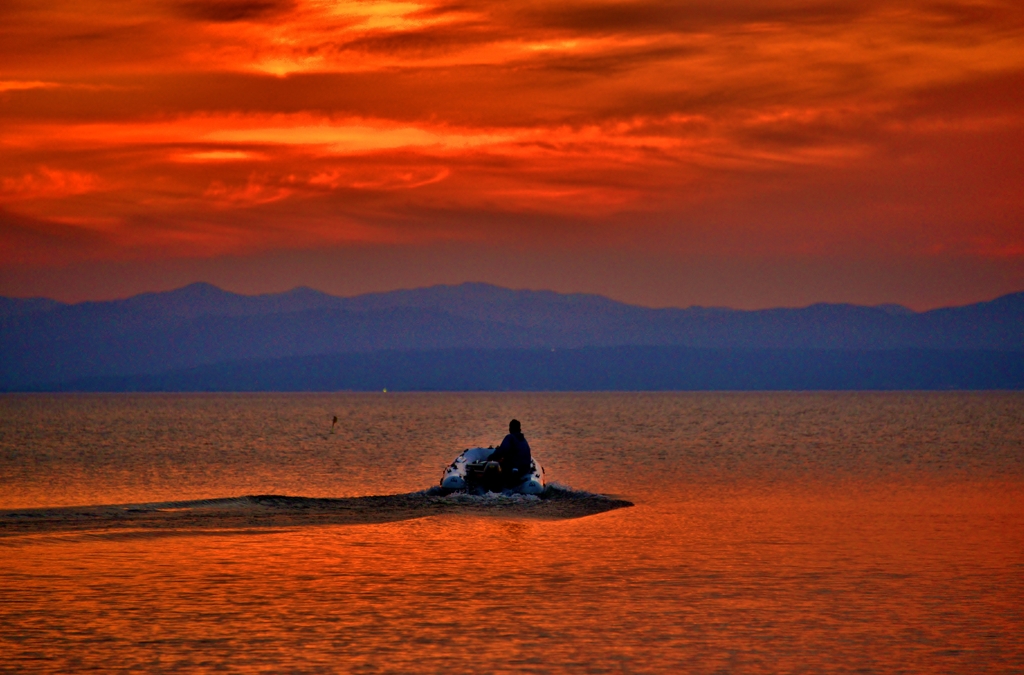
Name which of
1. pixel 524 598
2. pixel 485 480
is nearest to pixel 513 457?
pixel 485 480

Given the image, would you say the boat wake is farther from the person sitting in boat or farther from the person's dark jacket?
the person's dark jacket

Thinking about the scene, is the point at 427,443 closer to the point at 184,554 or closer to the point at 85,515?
the point at 85,515

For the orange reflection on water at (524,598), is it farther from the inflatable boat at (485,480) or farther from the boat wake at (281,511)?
the inflatable boat at (485,480)

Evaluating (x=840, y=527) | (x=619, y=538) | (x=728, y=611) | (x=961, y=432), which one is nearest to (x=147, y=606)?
(x=728, y=611)

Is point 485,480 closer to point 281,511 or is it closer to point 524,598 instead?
point 281,511

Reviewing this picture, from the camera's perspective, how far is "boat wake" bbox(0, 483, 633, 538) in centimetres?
3072

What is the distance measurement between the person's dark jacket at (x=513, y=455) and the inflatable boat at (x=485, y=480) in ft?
0.74

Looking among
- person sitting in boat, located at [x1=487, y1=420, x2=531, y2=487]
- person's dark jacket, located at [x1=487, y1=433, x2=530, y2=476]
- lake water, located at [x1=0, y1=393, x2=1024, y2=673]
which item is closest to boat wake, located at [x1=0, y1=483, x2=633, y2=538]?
lake water, located at [x1=0, y1=393, x2=1024, y2=673]

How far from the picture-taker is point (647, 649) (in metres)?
17.3

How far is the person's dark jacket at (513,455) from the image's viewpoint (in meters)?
38.0

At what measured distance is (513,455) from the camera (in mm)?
38188

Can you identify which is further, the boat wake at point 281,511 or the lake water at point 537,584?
the boat wake at point 281,511

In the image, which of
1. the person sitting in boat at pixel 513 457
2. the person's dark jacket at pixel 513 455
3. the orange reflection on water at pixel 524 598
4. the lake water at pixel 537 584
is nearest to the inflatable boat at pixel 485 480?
the person sitting in boat at pixel 513 457

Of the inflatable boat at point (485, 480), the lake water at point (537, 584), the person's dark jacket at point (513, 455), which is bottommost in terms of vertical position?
the lake water at point (537, 584)
